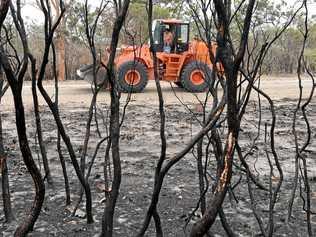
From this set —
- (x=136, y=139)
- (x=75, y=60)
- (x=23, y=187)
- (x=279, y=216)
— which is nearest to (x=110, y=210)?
(x=279, y=216)

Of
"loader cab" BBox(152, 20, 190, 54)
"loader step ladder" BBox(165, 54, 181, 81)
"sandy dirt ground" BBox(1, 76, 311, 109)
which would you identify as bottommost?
"sandy dirt ground" BBox(1, 76, 311, 109)

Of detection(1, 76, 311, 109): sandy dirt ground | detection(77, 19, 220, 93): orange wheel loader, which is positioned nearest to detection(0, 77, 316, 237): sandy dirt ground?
detection(1, 76, 311, 109): sandy dirt ground

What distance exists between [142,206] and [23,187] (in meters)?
1.02

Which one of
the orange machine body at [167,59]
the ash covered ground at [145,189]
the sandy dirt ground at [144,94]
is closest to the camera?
the ash covered ground at [145,189]

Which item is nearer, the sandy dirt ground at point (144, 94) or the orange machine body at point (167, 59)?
the sandy dirt ground at point (144, 94)

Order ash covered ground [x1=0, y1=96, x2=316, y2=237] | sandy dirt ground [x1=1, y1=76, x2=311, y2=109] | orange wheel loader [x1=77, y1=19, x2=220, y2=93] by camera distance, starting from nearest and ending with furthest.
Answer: ash covered ground [x1=0, y1=96, x2=316, y2=237] → sandy dirt ground [x1=1, y1=76, x2=311, y2=109] → orange wheel loader [x1=77, y1=19, x2=220, y2=93]

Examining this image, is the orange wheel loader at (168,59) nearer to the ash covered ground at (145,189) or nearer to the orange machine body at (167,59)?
the orange machine body at (167,59)

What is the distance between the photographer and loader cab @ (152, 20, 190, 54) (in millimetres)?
10484

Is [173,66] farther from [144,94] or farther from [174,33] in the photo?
[144,94]

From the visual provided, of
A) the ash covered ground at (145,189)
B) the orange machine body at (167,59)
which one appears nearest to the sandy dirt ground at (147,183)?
the ash covered ground at (145,189)

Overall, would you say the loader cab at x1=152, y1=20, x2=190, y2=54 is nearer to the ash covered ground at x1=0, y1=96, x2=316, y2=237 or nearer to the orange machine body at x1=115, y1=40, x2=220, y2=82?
the orange machine body at x1=115, y1=40, x2=220, y2=82

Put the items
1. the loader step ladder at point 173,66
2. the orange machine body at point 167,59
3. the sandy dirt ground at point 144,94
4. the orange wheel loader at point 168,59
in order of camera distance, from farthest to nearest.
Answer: the loader step ladder at point 173,66, the orange machine body at point 167,59, the orange wheel loader at point 168,59, the sandy dirt ground at point 144,94

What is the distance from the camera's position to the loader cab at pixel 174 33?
34.4ft

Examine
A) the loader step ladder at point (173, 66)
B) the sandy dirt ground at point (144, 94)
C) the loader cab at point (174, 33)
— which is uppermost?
the loader cab at point (174, 33)
